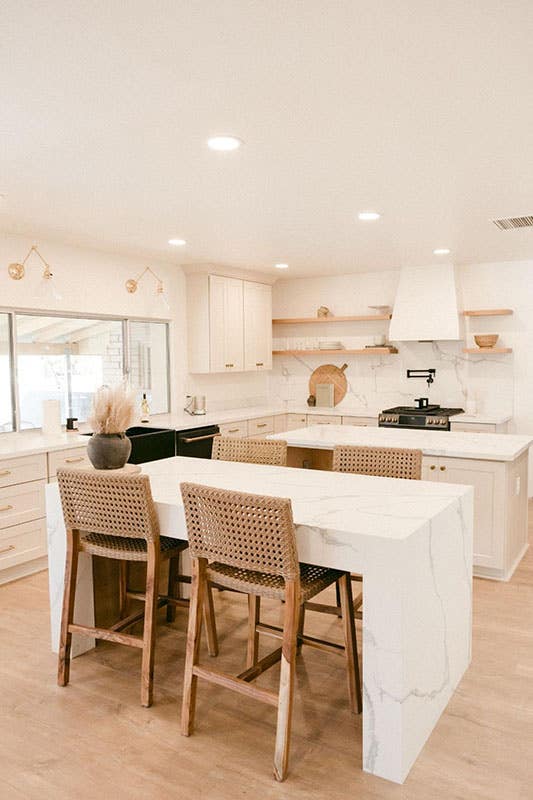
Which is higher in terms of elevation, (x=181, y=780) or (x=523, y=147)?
(x=523, y=147)

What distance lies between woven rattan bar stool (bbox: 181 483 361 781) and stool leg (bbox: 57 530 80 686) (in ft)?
2.21

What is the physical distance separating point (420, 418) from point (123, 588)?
3.61 m

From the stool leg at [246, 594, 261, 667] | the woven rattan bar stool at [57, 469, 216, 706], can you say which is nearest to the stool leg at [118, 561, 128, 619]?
the woven rattan bar stool at [57, 469, 216, 706]

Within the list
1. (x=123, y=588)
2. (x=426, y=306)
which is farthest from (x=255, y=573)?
(x=426, y=306)

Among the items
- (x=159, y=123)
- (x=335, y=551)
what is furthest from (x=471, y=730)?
(x=159, y=123)

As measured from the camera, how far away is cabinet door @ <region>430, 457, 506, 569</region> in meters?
3.87

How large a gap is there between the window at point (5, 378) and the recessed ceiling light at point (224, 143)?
8.62 ft

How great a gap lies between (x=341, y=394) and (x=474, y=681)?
15.5 ft

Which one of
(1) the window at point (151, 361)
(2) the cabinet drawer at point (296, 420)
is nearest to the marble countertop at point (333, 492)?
(1) the window at point (151, 361)

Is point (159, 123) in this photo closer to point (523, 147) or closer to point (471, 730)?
point (523, 147)

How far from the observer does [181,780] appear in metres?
2.10

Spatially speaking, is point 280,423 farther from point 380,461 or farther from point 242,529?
point 242,529

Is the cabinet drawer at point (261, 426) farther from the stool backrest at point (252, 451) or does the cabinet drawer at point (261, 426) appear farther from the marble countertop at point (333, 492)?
the marble countertop at point (333, 492)

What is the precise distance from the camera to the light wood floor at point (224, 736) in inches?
81.4
